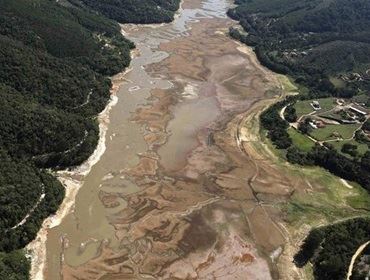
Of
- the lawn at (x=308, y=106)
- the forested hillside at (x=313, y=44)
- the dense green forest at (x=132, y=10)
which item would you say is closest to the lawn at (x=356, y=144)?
the lawn at (x=308, y=106)

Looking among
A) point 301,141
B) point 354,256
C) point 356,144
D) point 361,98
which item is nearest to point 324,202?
point 354,256

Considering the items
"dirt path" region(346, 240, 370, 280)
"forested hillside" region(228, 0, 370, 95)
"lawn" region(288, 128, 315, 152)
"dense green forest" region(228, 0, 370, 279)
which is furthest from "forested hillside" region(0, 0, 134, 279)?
"forested hillside" region(228, 0, 370, 95)

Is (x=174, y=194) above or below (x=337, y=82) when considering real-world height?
above

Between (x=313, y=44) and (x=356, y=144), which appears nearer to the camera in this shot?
(x=356, y=144)

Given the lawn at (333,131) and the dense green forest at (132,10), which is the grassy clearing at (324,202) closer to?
the lawn at (333,131)

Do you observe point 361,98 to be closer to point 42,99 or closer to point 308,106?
point 308,106

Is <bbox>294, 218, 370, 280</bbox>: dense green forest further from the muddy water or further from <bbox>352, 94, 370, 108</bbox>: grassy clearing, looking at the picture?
<bbox>352, 94, 370, 108</bbox>: grassy clearing
